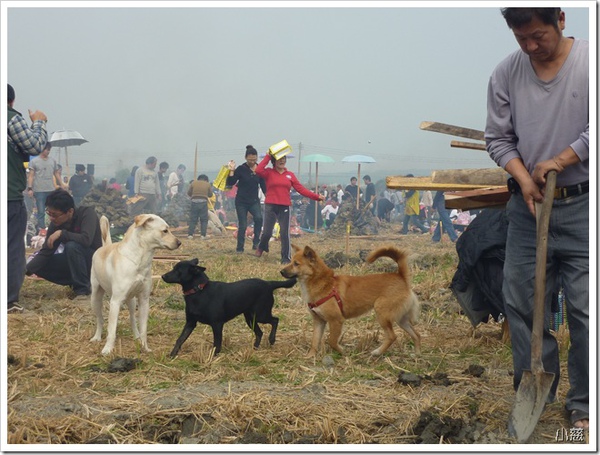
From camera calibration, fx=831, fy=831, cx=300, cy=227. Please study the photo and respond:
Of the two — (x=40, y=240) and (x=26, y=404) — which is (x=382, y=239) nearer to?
(x=40, y=240)

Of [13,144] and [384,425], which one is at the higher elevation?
[13,144]

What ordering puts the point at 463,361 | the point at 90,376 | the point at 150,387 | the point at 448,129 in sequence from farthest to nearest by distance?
1. the point at 448,129
2. the point at 463,361
3. the point at 90,376
4. the point at 150,387

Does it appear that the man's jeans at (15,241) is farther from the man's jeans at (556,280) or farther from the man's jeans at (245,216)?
the man's jeans at (245,216)

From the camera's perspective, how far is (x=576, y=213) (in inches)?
178

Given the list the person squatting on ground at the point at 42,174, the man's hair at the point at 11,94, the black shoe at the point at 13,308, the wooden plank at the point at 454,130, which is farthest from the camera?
the person squatting on ground at the point at 42,174

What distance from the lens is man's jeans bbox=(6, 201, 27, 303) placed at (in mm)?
8523

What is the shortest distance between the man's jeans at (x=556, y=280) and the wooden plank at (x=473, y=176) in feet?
6.81

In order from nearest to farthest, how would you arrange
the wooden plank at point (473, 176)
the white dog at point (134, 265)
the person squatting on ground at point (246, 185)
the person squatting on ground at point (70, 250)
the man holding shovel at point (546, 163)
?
the man holding shovel at point (546, 163)
the wooden plank at point (473, 176)
the white dog at point (134, 265)
the person squatting on ground at point (70, 250)
the person squatting on ground at point (246, 185)

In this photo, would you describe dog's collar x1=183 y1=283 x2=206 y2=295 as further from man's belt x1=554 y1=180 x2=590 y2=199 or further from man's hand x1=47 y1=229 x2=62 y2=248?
man's hand x1=47 y1=229 x2=62 y2=248

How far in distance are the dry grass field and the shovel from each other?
12cm

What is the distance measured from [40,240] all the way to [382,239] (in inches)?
425

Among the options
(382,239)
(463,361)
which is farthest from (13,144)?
(382,239)

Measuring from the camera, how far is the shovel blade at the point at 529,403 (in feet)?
14.7

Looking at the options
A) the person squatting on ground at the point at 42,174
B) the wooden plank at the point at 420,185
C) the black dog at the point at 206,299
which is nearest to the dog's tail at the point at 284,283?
the black dog at the point at 206,299
